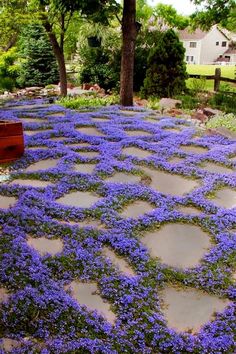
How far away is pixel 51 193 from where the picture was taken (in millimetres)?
4285

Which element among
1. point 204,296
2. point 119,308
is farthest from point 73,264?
point 204,296

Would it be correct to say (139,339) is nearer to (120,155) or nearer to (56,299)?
(56,299)

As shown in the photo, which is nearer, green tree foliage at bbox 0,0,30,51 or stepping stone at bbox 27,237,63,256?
stepping stone at bbox 27,237,63,256

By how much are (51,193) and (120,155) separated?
5.36 feet

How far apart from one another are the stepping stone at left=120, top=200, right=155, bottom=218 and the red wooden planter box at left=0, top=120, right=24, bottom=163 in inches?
83.3

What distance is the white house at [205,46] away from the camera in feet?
220

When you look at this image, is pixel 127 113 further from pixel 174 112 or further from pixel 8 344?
pixel 8 344

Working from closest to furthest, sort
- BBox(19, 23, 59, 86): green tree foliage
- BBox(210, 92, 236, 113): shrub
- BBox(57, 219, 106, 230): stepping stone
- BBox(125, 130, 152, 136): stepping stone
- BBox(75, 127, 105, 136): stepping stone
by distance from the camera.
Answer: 1. BBox(57, 219, 106, 230): stepping stone
2. BBox(75, 127, 105, 136): stepping stone
3. BBox(125, 130, 152, 136): stepping stone
4. BBox(210, 92, 236, 113): shrub
5. BBox(19, 23, 59, 86): green tree foliage

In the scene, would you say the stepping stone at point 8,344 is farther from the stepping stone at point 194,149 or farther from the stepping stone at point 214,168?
the stepping stone at point 194,149

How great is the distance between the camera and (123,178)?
Result: 489 centimetres

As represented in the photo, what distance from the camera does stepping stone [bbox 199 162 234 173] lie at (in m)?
5.31

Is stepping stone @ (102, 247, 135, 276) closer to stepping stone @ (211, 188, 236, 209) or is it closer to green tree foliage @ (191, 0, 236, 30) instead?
stepping stone @ (211, 188, 236, 209)

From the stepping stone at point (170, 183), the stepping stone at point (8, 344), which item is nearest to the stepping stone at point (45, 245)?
the stepping stone at point (8, 344)

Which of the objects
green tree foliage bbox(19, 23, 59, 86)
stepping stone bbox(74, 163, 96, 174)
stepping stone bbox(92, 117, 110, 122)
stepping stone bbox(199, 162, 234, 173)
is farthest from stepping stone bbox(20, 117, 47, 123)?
green tree foliage bbox(19, 23, 59, 86)
